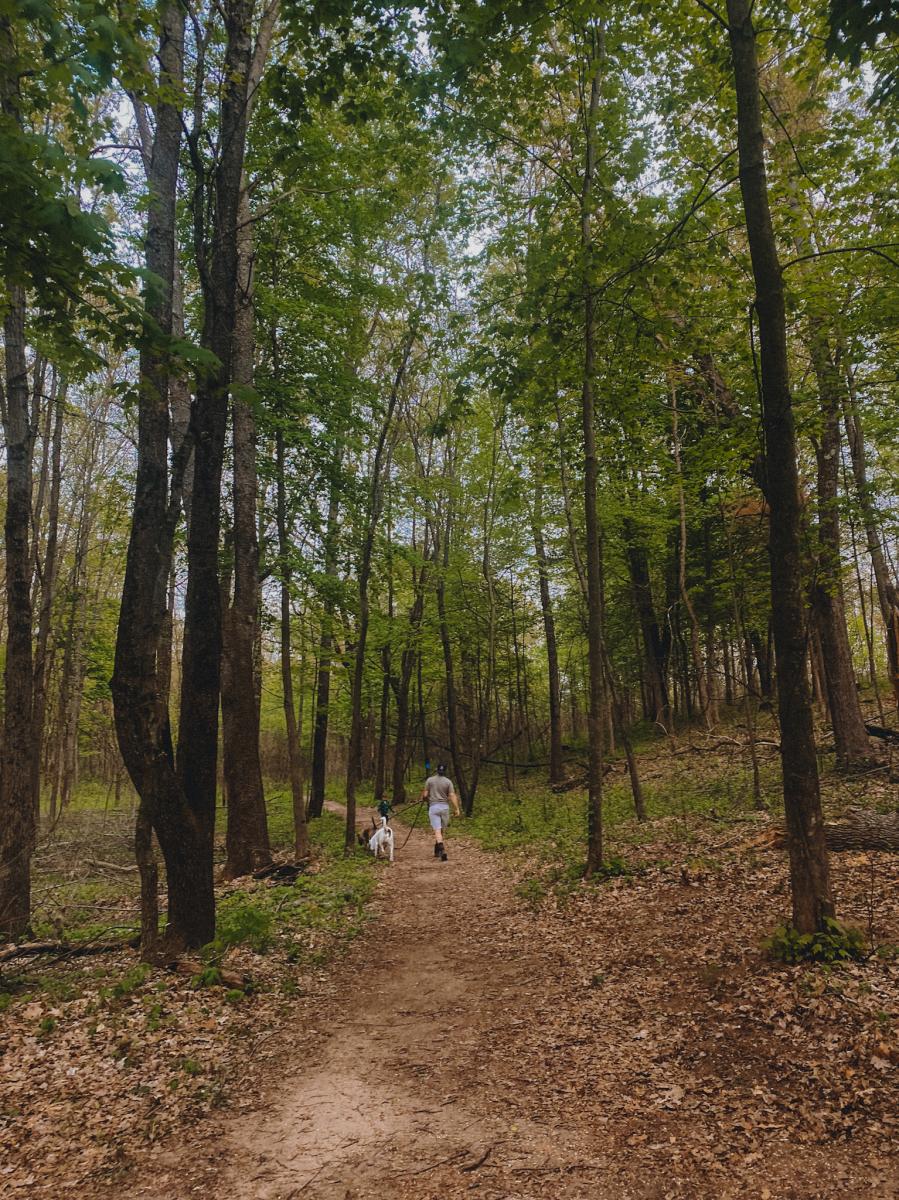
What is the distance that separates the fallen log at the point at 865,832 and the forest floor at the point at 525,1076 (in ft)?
1.53

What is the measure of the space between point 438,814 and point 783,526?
33.3ft

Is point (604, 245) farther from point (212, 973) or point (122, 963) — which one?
point (122, 963)

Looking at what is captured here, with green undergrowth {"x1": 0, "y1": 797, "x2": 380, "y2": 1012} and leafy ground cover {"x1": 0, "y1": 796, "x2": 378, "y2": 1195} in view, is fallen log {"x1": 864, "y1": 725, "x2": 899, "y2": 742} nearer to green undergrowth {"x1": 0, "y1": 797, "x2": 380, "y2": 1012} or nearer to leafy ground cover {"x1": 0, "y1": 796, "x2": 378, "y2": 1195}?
green undergrowth {"x1": 0, "y1": 797, "x2": 380, "y2": 1012}

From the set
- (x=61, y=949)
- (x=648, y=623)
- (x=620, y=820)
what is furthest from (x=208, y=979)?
(x=648, y=623)

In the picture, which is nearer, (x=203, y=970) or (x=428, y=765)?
(x=203, y=970)

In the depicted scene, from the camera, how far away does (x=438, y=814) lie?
13000 mm

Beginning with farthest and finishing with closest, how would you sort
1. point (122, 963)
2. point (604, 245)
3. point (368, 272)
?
point (368, 272), point (604, 245), point (122, 963)

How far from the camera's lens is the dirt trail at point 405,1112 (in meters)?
3.12

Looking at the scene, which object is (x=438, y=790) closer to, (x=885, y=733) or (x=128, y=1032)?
(x=885, y=733)

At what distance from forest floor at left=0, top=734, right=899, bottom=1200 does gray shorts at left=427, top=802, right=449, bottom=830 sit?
20.7 ft

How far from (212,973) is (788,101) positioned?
53.5 ft

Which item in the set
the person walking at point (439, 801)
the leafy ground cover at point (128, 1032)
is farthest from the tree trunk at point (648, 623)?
the leafy ground cover at point (128, 1032)

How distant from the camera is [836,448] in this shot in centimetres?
1083

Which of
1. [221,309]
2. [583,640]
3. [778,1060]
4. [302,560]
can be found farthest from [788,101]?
[583,640]
